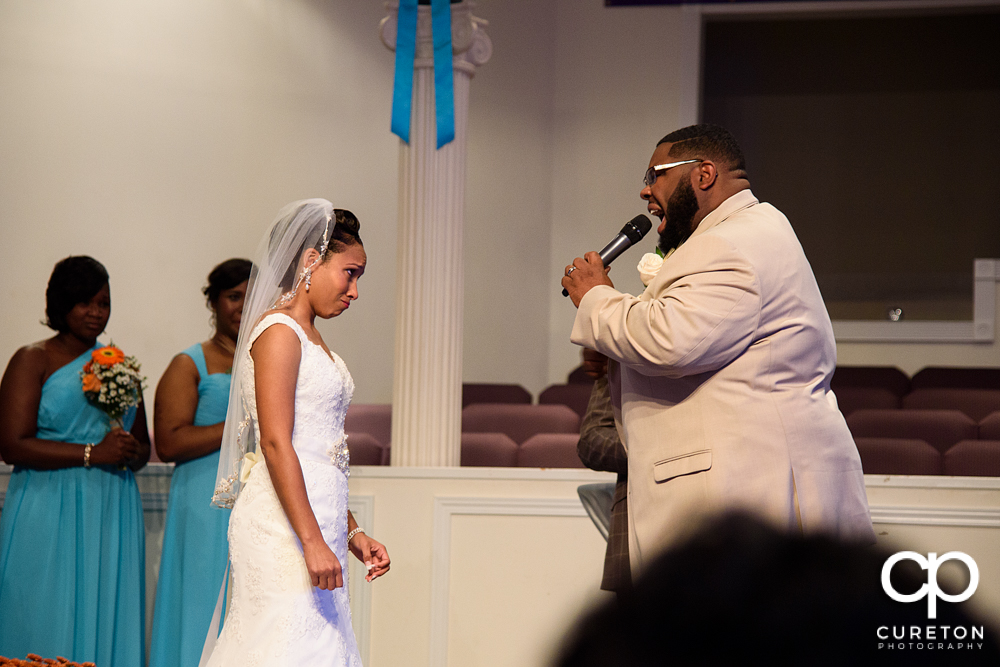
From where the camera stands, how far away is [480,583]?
360 cm

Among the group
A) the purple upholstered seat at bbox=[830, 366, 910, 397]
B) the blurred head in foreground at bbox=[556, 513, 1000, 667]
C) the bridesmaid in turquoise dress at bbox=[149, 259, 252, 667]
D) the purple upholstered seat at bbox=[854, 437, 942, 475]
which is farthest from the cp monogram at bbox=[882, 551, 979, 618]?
the purple upholstered seat at bbox=[830, 366, 910, 397]

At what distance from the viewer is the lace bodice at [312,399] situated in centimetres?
238

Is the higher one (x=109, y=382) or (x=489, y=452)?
(x=109, y=382)

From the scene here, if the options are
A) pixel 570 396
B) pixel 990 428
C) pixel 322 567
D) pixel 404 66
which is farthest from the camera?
pixel 570 396

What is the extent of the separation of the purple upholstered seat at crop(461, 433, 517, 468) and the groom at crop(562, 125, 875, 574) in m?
2.18

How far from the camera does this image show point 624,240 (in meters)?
2.42

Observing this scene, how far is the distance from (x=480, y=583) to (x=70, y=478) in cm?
144

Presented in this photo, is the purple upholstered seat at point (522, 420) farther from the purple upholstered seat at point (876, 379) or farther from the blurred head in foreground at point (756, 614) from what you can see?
the blurred head in foreground at point (756, 614)

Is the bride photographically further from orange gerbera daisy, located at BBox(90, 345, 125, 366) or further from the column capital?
the column capital

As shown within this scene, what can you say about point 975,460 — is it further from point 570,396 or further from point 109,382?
point 109,382

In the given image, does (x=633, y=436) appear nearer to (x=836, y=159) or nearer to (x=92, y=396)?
(x=92, y=396)

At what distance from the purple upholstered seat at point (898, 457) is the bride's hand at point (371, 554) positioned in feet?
7.65

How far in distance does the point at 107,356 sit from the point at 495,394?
2987mm

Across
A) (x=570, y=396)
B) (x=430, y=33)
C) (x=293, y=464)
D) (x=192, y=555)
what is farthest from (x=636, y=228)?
(x=570, y=396)
